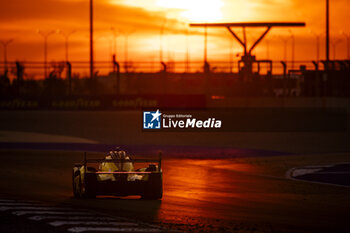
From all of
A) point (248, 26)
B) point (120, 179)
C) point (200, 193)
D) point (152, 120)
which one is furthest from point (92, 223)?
point (248, 26)

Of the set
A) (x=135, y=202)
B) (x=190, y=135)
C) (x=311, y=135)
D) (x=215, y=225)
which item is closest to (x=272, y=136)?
(x=311, y=135)

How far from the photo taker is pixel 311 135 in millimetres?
43844

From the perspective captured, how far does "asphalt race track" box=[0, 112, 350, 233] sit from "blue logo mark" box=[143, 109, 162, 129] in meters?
5.48

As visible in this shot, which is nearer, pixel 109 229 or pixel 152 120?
pixel 109 229

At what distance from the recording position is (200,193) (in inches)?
801

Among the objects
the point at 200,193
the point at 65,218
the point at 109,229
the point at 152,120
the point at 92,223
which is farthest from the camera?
the point at 152,120

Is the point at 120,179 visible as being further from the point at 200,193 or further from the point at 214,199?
the point at 200,193

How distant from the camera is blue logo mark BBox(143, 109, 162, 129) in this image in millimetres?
47256

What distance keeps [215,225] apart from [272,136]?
99.1 ft

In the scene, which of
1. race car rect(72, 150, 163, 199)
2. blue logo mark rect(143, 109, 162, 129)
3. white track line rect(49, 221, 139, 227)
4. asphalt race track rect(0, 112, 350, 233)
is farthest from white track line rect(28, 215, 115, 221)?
blue logo mark rect(143, 109, 162, 129)

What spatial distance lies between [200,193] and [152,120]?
1093 inches

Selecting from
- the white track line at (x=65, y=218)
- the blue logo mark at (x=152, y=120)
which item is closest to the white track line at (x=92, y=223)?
the white track line at (x=65, y=218)

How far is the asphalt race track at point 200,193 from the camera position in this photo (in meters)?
14.4

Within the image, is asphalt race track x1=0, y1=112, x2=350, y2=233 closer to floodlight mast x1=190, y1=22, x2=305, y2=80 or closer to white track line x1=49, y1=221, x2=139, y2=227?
white track line x1=49, y1=221, x2=139, y2=227
